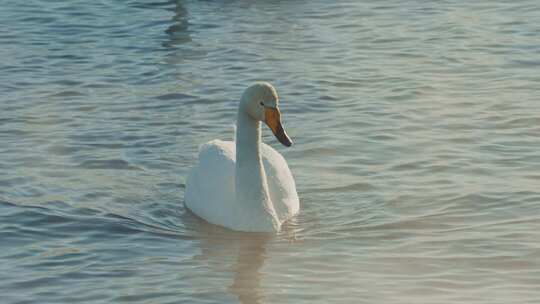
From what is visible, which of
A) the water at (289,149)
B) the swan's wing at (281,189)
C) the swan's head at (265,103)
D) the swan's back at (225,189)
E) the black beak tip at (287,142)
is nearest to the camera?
the water at (289,149)

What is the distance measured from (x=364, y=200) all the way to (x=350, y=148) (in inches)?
65.8

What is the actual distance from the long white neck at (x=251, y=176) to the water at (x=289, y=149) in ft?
0.61

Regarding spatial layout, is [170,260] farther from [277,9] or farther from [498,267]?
[277,9]

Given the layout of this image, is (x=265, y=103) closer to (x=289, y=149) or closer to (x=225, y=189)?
(x=225, y=189)

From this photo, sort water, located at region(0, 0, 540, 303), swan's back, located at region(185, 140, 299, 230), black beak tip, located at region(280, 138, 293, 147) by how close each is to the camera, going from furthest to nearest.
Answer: swan's back, located at region(185, 140, 299, 230), black beak tip, located at region(280, 138, 293, 147), water, located at region(0, 0, 540, 303)

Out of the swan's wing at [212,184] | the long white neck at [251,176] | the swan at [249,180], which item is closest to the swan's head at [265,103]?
the swan at [249,180]

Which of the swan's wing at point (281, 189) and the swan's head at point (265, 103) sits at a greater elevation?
the swan's head at point (265, 103)

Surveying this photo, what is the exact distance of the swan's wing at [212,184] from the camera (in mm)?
10570

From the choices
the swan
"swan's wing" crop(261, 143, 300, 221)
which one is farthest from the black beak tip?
"swan's wing" crop(261, 143, 300, 221)

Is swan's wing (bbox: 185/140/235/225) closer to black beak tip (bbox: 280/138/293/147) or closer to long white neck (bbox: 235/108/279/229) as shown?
long white neck (bbox: 235/108/279/229)

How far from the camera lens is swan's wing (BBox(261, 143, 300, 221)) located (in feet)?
34.8

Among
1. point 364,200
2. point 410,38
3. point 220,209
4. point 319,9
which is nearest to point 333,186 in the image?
point 364,200

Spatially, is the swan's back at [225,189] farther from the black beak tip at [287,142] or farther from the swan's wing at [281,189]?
the black beak tip at [287,142]

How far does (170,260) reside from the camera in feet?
31.2
